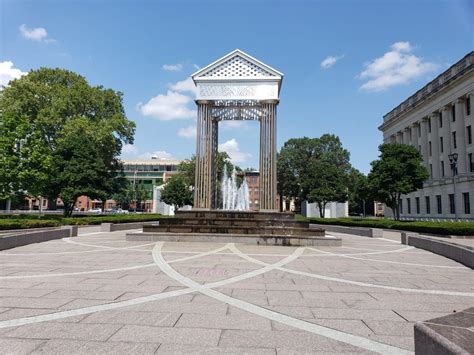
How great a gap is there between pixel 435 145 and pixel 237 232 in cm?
4486

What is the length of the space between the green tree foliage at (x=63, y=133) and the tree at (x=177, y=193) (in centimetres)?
962

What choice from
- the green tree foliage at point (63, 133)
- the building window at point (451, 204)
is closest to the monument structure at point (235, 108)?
the green tree foliage at point (63, 133)

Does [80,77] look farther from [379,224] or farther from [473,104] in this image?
[473,104]

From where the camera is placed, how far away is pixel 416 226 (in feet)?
77.8

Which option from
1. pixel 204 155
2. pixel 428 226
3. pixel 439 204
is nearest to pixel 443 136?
pixel 439 204

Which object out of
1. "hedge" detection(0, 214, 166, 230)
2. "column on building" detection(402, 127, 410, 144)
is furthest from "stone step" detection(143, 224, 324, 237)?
"column on building" detection(402, 127, 410, 144)

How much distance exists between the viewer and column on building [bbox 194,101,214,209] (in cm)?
2372

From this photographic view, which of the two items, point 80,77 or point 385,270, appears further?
point 80,77

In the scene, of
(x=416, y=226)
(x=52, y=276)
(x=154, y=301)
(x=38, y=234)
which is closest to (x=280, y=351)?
(x=154, y=301)

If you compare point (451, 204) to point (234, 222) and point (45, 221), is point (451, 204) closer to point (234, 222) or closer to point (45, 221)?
point (234, 222)

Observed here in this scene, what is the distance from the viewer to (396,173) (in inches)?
1363

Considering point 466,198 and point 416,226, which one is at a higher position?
point 466,198

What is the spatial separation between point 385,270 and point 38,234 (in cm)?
1495

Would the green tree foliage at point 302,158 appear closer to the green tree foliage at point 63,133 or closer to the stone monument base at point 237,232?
the green tree foliage at point 63,133
